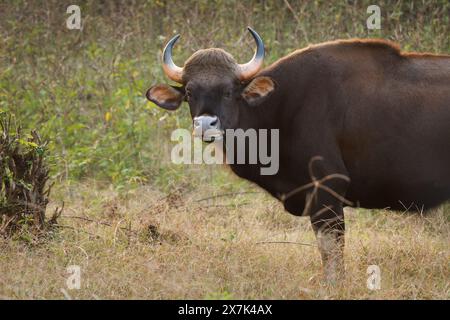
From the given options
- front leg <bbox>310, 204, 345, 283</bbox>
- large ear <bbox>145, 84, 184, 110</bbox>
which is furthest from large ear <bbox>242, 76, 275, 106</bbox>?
front leg <bbox>310, 204, 345, 283</bbox>

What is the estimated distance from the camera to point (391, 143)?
23.0 feet

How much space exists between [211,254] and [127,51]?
19.6 feet

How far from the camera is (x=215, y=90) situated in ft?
23.6

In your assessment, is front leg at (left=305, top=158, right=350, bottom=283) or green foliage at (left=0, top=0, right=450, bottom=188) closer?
front leg at (left=305, top=158, right=350, bottom=283)

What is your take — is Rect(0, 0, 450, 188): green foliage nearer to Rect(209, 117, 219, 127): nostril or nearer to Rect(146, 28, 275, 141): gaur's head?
Rect(146, 28, 275, 141): gaur's head

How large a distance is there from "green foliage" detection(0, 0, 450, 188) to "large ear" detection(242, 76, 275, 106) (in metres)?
2.68

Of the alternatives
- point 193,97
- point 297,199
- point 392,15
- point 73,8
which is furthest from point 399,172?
point 73,8

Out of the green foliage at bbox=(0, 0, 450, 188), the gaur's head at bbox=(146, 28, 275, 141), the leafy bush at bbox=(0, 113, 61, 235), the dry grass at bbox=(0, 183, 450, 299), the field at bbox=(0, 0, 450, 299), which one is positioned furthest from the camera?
the green foliage at bbox=(0, 0, 450, 188)

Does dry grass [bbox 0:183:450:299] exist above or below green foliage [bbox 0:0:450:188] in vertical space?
below

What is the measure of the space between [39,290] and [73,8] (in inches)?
287

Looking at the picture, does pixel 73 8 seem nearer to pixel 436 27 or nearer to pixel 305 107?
pixel 436 27

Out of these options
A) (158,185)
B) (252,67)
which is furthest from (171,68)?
(158,185)

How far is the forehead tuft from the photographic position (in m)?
7.30

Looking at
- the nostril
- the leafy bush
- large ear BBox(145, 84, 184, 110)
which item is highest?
large ear BBox(145, 84, 184, 110)
